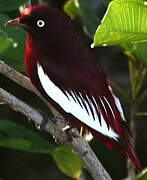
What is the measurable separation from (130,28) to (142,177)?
69 centimetres

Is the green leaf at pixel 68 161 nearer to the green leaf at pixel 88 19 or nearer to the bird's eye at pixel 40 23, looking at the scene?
the green leaf at pixel 88 19

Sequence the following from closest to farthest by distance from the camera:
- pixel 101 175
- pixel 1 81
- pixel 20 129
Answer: pixel 101 175 → pixel 20 129 → pixel 1 81

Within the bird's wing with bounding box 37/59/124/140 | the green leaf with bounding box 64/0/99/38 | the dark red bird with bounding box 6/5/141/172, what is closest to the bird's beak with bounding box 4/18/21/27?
the dark red bird with bounding box 6/5/141/172

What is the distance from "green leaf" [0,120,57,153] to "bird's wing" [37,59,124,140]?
0.32m

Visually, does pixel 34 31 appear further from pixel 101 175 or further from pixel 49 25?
pixel 101 175

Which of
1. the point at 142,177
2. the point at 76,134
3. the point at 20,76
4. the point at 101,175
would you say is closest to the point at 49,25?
the point at 20,76

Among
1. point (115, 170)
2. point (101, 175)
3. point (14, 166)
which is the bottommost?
point (115, 170)

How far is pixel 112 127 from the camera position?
1.81 meters

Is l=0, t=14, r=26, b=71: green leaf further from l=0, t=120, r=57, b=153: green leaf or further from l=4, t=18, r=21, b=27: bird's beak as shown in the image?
l=0, t=120, r=57, b=153: green leaf

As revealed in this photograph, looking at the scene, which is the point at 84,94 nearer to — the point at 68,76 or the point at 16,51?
the point at 68,76

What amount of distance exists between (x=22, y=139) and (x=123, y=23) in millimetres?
624

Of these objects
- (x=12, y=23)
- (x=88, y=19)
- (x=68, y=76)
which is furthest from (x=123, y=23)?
(x=88, y=19)

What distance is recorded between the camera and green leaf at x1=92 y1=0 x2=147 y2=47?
152 cm

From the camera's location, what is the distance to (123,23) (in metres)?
1.58
